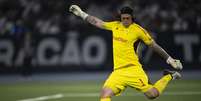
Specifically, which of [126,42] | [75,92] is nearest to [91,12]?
[75,92]

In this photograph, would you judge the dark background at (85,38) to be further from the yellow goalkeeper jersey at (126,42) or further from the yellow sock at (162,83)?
the yellow goalkeeper jersey at (126,42)

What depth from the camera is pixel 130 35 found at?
36.6 feet

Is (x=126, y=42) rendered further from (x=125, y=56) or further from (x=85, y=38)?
(x=85, y=38)

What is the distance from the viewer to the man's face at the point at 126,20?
11.0m

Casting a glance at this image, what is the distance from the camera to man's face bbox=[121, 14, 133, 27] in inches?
432

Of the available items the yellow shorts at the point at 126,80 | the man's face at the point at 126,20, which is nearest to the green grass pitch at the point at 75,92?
the yellow shorts at the point at 126,80

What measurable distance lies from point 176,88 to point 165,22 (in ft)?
20.6

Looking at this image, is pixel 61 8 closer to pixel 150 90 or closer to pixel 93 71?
pixel 93 71

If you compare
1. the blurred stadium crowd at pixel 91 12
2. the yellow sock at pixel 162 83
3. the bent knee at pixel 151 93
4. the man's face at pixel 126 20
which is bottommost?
the bent knee at pixel 151 93

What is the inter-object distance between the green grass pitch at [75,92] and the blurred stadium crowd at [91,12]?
358cm

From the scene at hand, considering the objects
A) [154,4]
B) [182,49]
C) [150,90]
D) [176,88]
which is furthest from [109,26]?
[154,4]

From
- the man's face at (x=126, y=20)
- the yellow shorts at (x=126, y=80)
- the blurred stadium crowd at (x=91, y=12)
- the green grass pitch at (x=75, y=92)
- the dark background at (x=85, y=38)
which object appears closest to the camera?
the man's face at (x=126, y=20)

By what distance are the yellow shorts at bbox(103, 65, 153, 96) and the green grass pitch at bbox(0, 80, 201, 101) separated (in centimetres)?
432

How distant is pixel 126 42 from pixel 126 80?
0.67m
